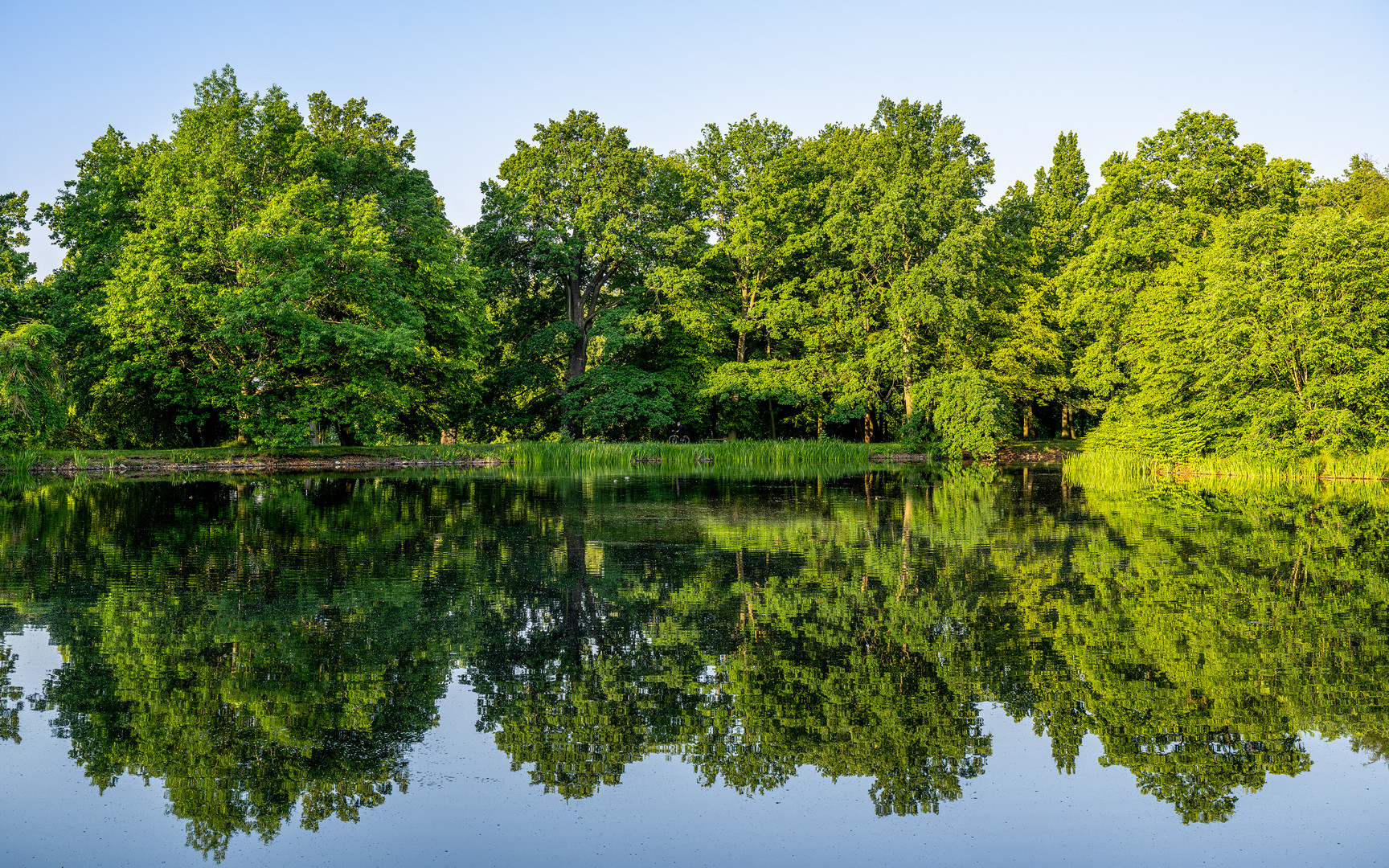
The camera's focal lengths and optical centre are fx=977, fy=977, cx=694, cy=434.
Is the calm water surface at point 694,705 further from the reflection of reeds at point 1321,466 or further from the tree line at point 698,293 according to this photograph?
the tree line at point 698,293

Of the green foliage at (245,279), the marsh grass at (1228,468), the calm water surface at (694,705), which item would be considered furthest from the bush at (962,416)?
the calm water surface at (694,705)

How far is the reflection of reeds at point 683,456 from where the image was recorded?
1350 inches

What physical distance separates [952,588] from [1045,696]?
367cm

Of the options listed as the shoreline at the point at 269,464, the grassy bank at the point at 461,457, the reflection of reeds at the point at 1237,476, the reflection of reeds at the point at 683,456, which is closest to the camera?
the reflection of reeds at the point at 1237,476

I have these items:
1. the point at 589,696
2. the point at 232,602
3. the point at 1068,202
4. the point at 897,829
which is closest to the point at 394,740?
the point at 589,696

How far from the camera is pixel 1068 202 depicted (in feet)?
166

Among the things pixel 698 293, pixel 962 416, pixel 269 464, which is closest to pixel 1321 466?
pixel 962 416

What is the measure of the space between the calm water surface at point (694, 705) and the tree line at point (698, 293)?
66.7ft

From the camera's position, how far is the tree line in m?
30.2

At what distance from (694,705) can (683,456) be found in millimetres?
30479

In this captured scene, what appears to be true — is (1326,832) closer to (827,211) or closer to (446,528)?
(446,528)

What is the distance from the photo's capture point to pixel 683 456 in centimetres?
3647

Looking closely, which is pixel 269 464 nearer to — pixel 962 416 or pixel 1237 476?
pixel 962 416

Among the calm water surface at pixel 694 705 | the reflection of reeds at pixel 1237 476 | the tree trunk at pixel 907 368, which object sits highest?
the tree trunk at pixel 907 368
